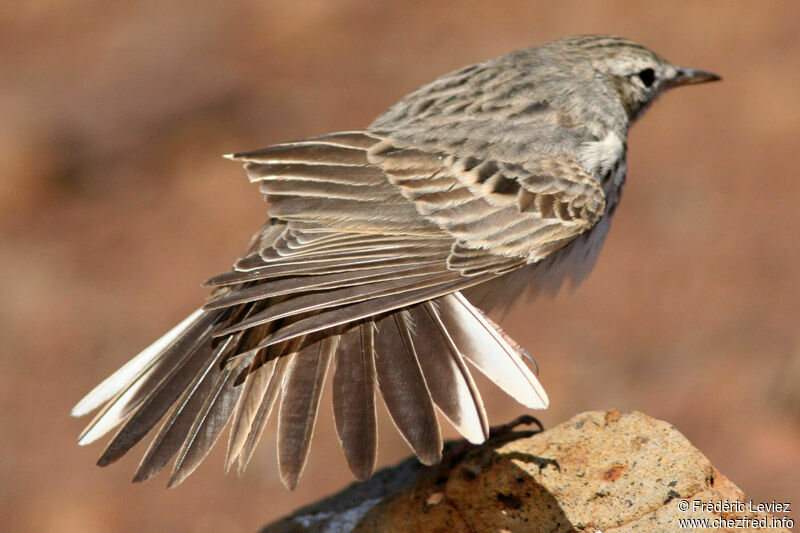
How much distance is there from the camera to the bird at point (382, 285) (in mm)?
3770

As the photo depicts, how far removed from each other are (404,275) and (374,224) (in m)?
0.35

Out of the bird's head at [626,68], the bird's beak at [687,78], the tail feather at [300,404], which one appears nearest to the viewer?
the tail feather at [300,404]

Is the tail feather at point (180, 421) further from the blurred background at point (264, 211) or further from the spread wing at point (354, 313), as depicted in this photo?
the blurred background at point (264, 211)

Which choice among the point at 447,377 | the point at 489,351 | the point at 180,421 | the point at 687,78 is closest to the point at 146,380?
the point at 180,421

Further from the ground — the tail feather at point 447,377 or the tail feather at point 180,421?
the tail feather at point 447,377

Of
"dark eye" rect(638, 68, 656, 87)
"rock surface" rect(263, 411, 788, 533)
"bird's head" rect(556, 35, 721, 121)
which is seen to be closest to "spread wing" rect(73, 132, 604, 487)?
"rock surface" rect(263, 411, 788, 533)

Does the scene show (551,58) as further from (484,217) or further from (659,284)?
(659,284)

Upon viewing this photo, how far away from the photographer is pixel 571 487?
3854 mm

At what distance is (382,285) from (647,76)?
8.45ft

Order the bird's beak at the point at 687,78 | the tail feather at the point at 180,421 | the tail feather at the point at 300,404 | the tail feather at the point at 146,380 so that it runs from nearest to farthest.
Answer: the tail feather at the point at 300,404, the tail feather at the point at 180,421, the tail feather at the point at 146,380, the bird's beak at the point at 687,78

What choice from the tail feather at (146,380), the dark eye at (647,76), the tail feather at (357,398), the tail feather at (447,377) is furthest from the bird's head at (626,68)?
the tail feather at (146,380)

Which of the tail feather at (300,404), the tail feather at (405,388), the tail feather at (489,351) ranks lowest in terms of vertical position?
the tail feather at (300,404)

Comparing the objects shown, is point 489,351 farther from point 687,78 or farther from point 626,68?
point 687,78

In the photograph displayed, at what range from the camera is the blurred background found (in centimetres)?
827
